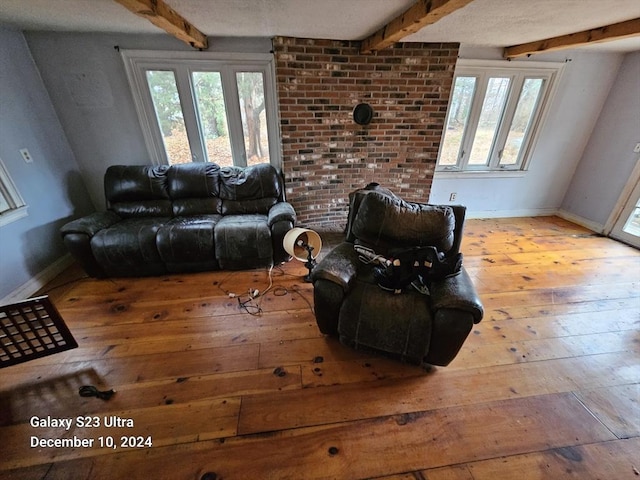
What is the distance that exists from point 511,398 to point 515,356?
13.7 inches

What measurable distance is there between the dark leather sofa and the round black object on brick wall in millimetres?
1110

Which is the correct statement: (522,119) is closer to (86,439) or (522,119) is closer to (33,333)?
(86,439)

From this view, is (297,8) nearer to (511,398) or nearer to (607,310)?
(511,398)

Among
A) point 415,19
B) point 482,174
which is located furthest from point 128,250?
point 482,174

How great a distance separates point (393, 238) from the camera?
73.0 inches

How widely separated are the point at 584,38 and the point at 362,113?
6.40 feet

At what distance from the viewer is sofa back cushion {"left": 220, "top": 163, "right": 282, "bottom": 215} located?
2775mm

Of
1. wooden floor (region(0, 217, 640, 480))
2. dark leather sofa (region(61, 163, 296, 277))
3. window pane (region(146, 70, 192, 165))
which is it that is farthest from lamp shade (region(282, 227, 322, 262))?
window pane (region(146, 70, 192, 165))

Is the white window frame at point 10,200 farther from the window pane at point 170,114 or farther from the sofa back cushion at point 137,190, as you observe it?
the window pane at point 170,114

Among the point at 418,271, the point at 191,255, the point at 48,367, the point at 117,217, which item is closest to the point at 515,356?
the point at 418,271

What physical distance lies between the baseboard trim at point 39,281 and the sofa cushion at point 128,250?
0.58 metres

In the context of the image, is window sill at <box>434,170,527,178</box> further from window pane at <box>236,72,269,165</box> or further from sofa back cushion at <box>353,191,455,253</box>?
window pane at <box>236,72,269,165</box>

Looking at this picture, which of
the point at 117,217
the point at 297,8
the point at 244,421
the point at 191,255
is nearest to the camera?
the point at 244,421

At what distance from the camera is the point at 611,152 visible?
3.21 metres
